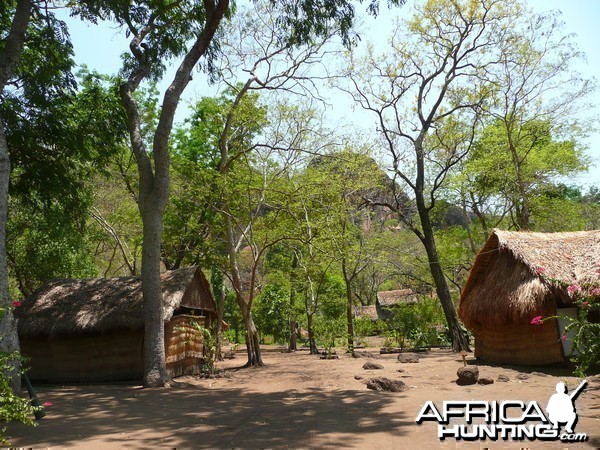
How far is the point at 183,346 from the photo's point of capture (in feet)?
44.4

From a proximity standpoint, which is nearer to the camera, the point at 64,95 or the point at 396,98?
the point at 64,95

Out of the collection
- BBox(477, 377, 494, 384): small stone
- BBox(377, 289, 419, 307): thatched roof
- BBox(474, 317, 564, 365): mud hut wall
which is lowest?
BBox(477, 377, 494, 384): small stone

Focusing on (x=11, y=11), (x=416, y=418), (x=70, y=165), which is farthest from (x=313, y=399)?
(x=11, y=11)

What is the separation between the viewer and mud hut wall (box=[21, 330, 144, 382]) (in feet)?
41.7

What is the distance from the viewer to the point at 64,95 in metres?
12.6

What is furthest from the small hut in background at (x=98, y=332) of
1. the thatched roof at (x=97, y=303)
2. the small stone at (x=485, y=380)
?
the small stone at (x=485, y=380)

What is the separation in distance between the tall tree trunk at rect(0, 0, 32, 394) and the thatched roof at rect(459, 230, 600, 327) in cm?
983

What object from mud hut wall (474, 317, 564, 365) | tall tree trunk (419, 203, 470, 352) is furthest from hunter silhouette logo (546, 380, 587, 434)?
tall tree trunk (419, 203, 470, 352)

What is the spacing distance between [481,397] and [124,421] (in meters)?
5.55

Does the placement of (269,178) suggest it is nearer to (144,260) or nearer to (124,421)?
(144,260)

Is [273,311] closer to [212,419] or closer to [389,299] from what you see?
[389,299]

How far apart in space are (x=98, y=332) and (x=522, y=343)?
34.5ft

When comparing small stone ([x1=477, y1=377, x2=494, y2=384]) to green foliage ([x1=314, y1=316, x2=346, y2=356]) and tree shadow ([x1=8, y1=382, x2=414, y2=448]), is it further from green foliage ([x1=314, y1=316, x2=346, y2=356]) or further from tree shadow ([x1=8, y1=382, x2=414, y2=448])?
green foliage ([x1=314, y1=316, x2=346, y2=356])

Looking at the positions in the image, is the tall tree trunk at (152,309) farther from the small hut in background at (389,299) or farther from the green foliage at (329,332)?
the small hut in background at (389,299)
